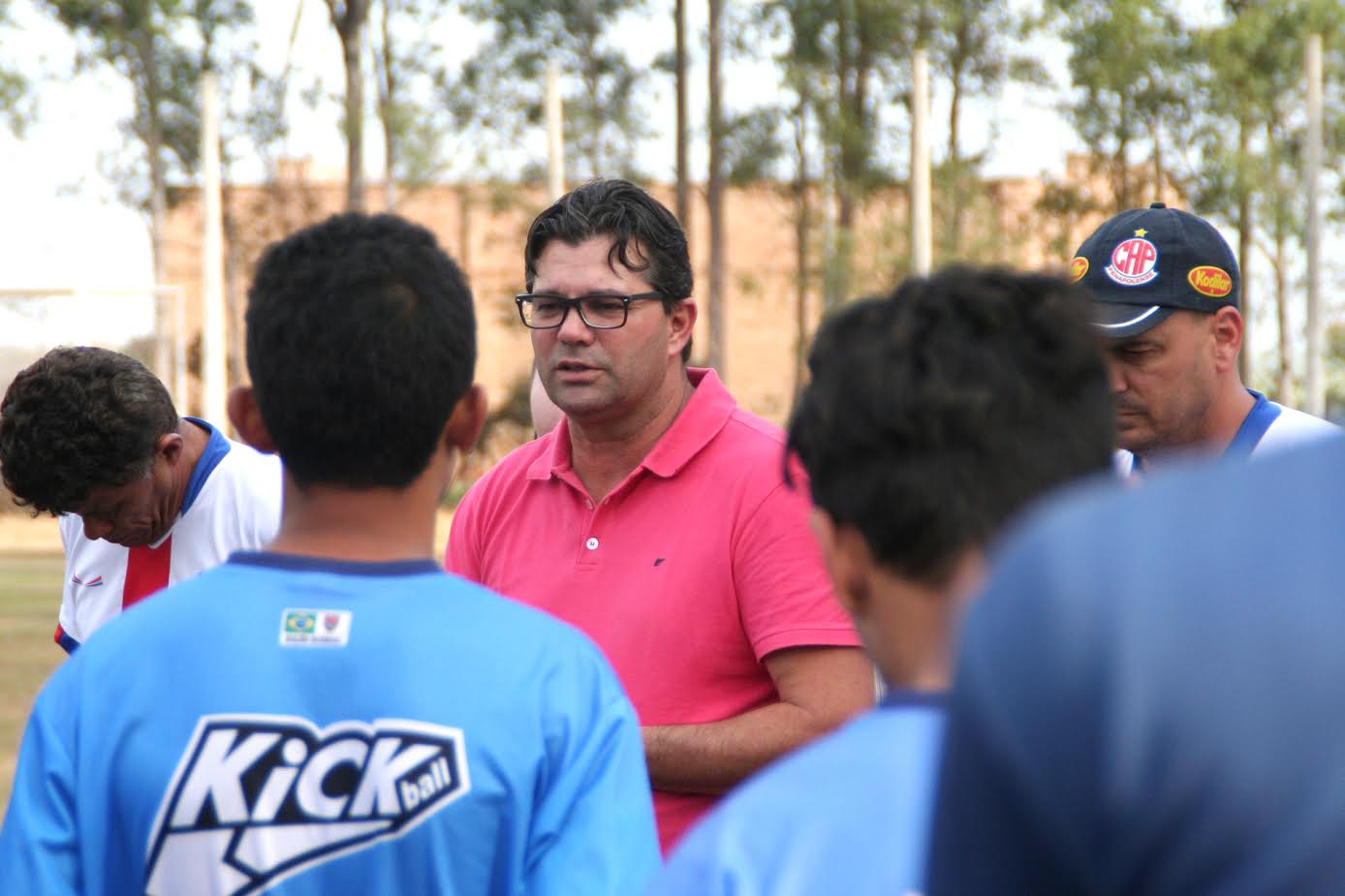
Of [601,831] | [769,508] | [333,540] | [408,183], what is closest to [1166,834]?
[601,831]

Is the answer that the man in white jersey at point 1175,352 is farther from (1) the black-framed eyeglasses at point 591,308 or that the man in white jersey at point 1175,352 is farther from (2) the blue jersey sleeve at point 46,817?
(2) the blue jersey sleeve at point 46,817

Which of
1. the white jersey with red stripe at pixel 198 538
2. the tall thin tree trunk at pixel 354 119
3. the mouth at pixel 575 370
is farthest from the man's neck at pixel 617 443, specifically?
the tall thin tree trunk at pixel 354 119

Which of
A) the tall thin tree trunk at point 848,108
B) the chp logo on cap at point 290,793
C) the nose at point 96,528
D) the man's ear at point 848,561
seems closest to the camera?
the man's ear at point 848,561

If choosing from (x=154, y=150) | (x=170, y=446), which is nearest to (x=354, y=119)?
(x=154, y=150)

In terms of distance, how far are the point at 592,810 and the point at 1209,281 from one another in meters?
2.40

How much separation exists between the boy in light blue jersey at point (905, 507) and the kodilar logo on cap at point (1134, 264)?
2.43 m

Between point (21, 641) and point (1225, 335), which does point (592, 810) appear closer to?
point (1225, 335)

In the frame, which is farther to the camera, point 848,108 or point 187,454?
point 848,108

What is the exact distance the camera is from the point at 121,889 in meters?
1.90

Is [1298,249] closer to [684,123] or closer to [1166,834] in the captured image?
[684,123]

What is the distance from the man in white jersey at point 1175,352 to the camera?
3643 mm

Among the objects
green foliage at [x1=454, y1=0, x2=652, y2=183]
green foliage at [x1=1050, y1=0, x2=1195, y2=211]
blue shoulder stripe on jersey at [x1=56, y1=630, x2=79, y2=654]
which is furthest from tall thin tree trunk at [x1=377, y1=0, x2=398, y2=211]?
blue shoulder stripe on jersey at [x1=56, y1=630, x2=79, y2=654]

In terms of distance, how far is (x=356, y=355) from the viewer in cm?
192

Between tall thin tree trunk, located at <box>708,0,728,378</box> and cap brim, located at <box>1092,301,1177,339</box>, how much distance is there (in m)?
28.9
